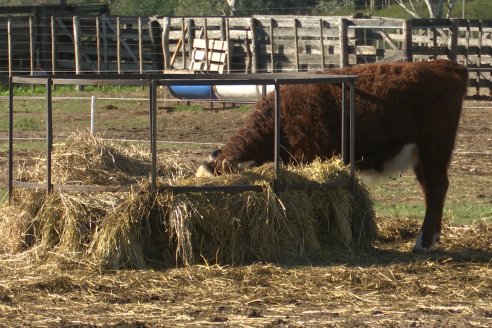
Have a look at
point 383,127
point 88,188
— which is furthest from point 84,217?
point 383,127

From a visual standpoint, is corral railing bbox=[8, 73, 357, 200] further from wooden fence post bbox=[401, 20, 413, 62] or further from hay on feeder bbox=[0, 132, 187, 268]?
wooden fence post bbox=[401, 20, 413, 62]

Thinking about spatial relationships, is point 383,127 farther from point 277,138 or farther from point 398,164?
point 277,138

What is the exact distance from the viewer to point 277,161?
8.52m

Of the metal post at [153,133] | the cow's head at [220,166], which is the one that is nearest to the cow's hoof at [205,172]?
the cow's head at [220,166]

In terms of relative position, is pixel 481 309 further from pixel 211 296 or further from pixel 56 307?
pixel 56 307

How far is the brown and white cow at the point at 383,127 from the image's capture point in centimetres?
919

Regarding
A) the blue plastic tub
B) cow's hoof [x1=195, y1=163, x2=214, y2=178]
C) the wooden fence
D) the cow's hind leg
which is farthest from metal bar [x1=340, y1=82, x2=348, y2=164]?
the wooden fence

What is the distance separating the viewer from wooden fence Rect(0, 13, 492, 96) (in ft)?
79.4

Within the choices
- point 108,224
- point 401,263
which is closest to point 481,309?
point 401,263

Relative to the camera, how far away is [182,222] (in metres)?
8.20

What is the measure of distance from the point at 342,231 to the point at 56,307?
2.78 metres

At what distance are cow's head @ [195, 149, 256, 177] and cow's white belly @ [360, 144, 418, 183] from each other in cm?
115

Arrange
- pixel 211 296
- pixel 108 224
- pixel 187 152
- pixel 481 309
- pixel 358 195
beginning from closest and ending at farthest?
pixel 481 309 < pixel 211 296 < pixel 108 224 < pixel 358 195 < pixel 187 152

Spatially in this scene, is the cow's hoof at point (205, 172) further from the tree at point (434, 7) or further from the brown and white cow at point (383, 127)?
the tree at point (434, 7)
